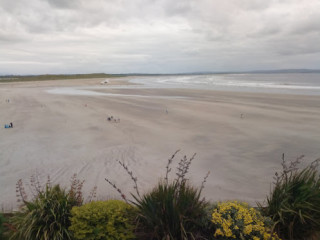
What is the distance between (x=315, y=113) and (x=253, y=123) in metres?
6.59

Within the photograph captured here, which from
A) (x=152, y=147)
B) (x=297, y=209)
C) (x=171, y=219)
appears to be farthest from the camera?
(x=152, y=147)

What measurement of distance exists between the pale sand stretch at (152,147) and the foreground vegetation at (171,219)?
247 centimetres

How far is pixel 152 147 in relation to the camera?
10328 mm

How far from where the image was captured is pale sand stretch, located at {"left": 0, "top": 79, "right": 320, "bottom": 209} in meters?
7.33

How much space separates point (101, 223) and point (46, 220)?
93 cm

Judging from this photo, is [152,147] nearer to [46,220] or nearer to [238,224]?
[46,220]

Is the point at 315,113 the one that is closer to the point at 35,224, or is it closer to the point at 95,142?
the point at 95,142

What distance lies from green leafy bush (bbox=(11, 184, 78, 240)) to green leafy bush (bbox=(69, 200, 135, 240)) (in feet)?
0.82

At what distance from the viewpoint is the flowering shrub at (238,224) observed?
335cm

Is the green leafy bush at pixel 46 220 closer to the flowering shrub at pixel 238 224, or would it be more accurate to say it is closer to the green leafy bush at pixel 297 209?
the flowering shrub at pixel 238 224

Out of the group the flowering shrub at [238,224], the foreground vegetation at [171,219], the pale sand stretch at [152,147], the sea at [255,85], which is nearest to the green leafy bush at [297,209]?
the foreground vegetation at [171,219]

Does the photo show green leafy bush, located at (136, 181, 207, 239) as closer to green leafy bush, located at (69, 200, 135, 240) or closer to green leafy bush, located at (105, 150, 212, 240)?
green leafy bush, located at (105, 150, 212, 240)

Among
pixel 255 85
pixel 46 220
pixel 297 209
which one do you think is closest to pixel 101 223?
pixel 46 220

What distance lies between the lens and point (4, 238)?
393 centimetres
